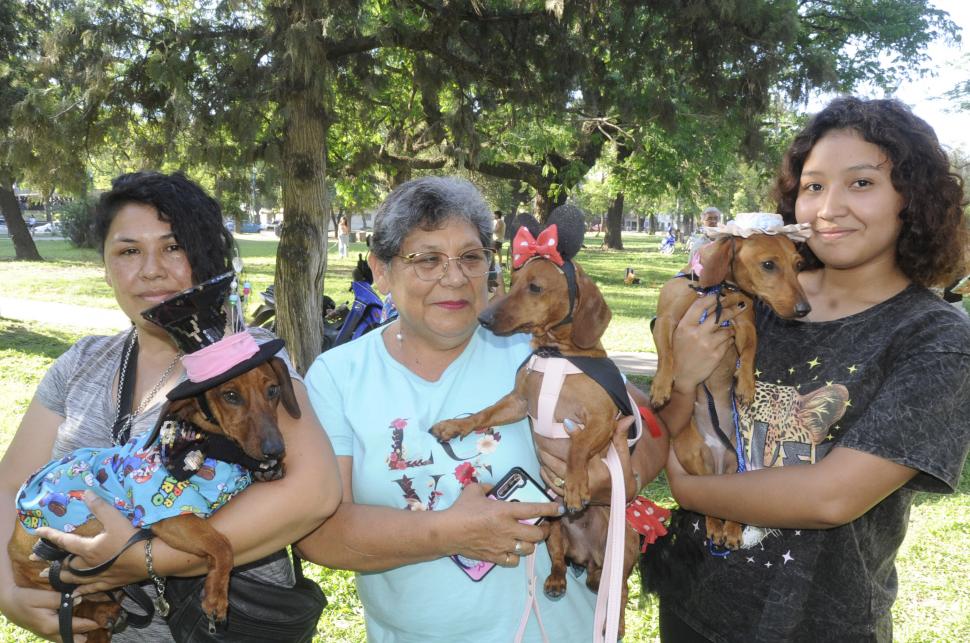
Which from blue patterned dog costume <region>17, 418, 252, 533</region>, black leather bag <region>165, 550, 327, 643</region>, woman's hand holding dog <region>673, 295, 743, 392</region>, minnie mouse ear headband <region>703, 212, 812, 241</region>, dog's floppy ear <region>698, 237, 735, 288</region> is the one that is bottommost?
black leather bag <region>165, 550, 327, 643</region>

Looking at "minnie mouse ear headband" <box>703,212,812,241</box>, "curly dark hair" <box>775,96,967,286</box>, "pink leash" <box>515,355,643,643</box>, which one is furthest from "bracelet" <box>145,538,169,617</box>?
"curly dark hair" <box>775,96,967,286</box>

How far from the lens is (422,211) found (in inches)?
86.4

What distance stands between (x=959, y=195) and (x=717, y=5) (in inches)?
151

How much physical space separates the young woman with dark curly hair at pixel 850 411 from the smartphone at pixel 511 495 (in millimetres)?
479

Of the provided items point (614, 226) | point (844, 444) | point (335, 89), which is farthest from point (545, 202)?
point (614, 226)

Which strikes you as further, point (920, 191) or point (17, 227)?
point (17, 227)

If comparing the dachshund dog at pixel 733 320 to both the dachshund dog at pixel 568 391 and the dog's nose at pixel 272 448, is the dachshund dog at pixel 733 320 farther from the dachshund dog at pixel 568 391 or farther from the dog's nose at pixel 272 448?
the dog's nose at pixel 272 448

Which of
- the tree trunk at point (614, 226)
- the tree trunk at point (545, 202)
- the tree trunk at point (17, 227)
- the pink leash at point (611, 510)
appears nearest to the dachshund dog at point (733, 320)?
the pink leash at point (611, 510)

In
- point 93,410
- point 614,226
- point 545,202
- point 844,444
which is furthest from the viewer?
point 614,226

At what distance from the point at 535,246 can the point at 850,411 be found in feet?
3.62

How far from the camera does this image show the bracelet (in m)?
1.90

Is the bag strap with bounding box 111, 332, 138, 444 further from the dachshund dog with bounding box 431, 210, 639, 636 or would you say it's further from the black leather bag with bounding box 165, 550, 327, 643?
the dachshund dog with bounding box 431, 210, 639, 636

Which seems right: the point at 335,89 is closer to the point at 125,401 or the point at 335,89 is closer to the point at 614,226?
the point at 125,401

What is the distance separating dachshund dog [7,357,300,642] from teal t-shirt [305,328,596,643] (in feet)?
0.70
